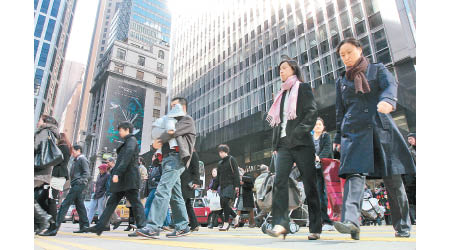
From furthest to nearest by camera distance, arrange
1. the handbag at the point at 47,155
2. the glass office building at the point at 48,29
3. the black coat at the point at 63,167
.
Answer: the glass office building at the point at 48,29
the black coat at the point at 63,167
the handbag at the point at 47,155

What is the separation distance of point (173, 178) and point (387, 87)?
260 centimetres

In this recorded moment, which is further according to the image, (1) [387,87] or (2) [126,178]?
(2) [126,178]

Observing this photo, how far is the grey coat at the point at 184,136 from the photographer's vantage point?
12.2 ft

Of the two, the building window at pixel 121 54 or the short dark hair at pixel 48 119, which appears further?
the building window at pixel 121 54

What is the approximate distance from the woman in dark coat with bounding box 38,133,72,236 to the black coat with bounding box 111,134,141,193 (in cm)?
95

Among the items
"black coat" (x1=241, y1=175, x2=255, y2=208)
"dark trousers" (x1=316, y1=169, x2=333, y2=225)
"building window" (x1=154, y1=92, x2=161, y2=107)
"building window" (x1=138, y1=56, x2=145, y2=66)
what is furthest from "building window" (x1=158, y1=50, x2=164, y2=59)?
"dark trousers" (x1=316, y1=169, x2=333, y2=225)

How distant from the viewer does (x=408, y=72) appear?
19.3m

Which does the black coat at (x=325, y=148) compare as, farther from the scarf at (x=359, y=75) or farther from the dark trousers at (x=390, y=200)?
the scarf at (x=359, y=75)

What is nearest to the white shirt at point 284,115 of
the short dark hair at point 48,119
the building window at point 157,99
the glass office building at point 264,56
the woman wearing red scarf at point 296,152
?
the woman wearing red scarf at point 296,152

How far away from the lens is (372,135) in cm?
249

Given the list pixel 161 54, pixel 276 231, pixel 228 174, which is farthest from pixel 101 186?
pixel 161 54

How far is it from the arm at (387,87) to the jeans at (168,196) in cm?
246

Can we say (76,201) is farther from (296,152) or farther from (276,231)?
(296,152)

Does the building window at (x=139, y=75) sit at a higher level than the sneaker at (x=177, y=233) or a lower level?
higher
